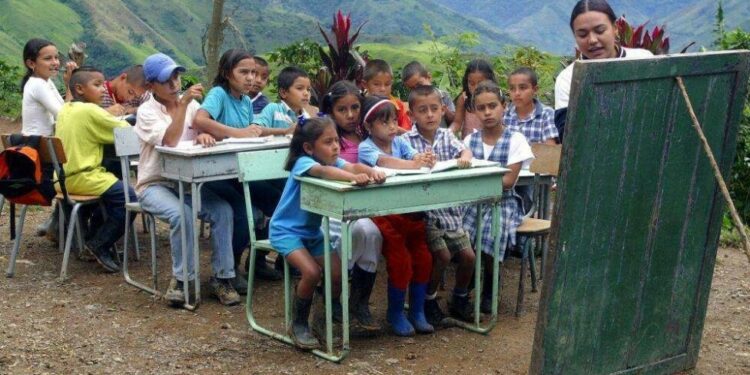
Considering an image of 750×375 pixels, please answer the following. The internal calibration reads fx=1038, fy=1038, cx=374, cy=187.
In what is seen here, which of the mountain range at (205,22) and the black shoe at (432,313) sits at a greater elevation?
the mountain range at (205,22)

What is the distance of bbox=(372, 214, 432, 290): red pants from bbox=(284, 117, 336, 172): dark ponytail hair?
0.58 meters

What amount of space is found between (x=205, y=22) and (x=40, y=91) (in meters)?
36.2

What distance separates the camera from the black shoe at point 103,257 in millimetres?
7086

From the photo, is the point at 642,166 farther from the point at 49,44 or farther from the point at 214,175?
the point at 49,44

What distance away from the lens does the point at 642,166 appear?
14.3 ft

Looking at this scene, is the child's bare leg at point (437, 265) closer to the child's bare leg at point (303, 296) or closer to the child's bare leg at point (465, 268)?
the child's bare leg at point (465, 268)

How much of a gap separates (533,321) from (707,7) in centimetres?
4842

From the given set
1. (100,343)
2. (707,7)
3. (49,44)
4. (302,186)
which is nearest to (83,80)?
(49,44)

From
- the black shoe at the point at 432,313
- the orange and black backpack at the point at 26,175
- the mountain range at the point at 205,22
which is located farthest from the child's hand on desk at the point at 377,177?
the mountain range at the point at 205,22

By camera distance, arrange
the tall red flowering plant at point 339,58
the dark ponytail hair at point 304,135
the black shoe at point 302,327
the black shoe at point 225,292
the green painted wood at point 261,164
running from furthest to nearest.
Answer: the tall red flowering plant at point 339,58
the black shoe at point 225,292
the green painted wood at point 261,164
the black shoe at point 302,327
the dark ponytail hair at point 304,135

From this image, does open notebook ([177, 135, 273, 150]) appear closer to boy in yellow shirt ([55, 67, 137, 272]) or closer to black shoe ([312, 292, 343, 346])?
boy in yellow shirt ([55, 67, 137, 272])

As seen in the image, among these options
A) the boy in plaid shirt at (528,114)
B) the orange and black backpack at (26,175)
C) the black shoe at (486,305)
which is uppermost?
the boy in plaid shirt at (528,114)

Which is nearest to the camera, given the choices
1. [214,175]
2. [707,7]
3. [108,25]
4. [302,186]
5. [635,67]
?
[635,67]

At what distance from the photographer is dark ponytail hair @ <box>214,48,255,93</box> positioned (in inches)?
258
